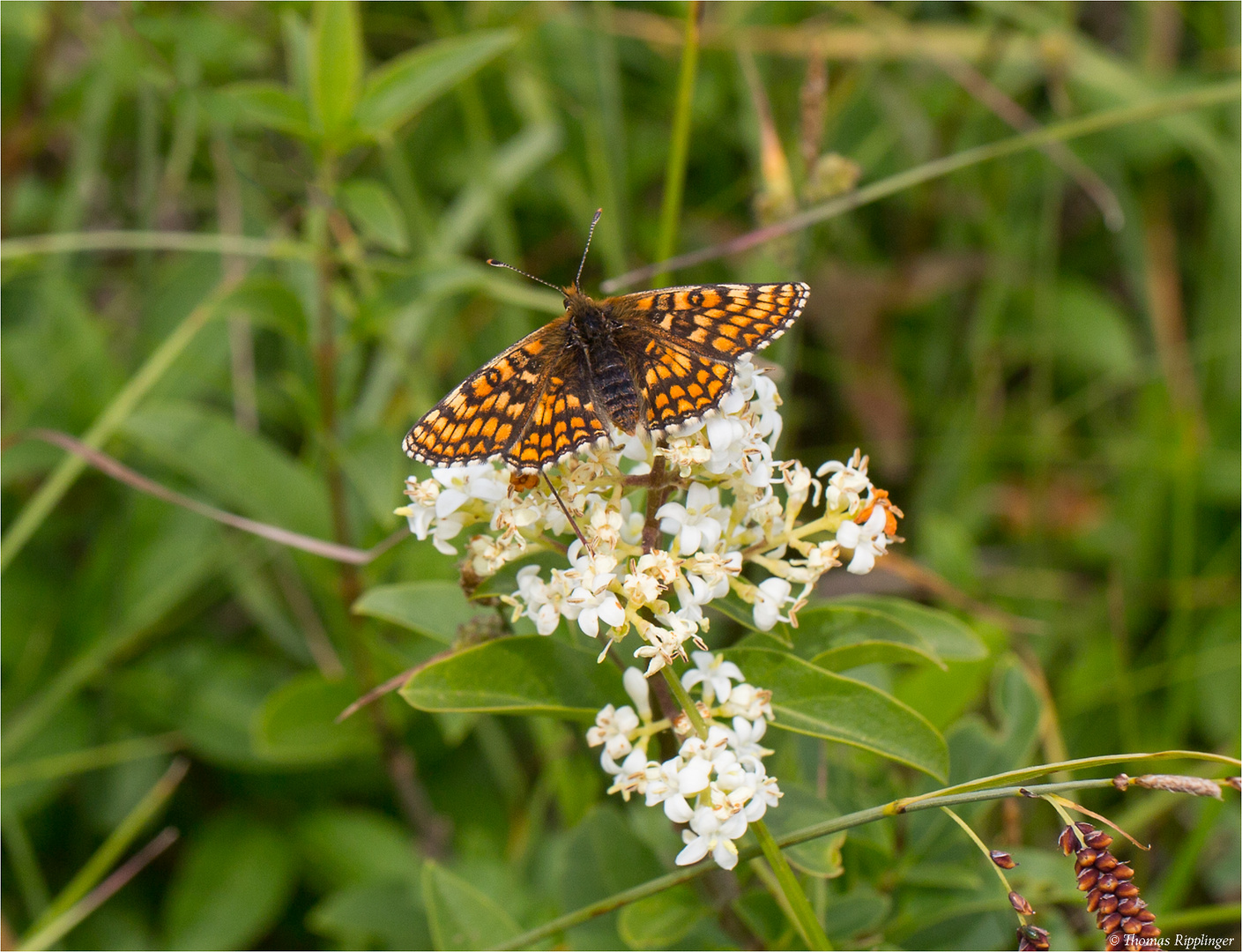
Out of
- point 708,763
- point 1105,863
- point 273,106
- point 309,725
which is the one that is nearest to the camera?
point 1105,863

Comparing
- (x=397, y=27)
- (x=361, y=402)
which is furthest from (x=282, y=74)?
(x=361, y=402)

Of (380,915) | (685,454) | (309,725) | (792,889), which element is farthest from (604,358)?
(380,915)

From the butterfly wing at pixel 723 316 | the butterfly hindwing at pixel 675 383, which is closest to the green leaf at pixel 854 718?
the butterfly hindwing at pixel 675 383

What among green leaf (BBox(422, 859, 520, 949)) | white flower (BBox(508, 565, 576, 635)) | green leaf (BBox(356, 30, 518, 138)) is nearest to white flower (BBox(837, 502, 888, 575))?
white flower (BBox(508, 565, 576, 635))

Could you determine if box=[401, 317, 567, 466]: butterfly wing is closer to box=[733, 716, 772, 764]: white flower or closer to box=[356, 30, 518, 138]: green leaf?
box=[733, 716, 772, 764]: white flower

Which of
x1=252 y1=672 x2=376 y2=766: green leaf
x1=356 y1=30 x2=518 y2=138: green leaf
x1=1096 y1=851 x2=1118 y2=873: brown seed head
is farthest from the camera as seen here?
x1=252 y1=672 x2=376 y2=766: green leaf

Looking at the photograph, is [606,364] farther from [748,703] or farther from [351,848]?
[351,848]
